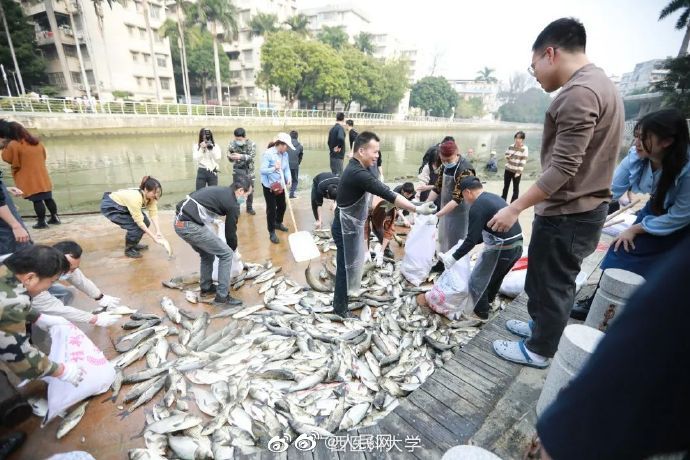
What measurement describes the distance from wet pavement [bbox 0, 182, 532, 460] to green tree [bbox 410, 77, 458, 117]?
6213 cm

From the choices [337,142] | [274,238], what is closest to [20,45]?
[337,142]

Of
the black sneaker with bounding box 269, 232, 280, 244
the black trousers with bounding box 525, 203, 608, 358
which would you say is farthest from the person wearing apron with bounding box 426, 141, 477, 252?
the black sneaker with bounding box 269, 232, 280, 244

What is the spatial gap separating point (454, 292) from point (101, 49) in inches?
1749

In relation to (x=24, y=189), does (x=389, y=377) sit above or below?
below

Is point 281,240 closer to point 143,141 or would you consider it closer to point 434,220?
point 434,220

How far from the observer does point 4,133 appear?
5234 millimetres

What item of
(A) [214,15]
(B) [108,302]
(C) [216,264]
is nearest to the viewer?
(B) [108,302]

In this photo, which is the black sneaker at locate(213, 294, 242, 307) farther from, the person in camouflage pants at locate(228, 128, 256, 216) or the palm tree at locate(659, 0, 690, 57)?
the palm tree at locate(659, 0, 690, 57)

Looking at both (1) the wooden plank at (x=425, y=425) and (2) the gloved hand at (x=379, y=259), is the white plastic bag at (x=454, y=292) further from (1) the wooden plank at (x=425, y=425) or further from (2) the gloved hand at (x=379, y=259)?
(1) the wooden plank at (x=425, y=425)

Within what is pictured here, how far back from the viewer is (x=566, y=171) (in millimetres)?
2131

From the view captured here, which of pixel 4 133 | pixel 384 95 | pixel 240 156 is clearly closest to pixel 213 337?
pixel 240 156

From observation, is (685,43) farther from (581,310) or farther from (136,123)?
(136,123)

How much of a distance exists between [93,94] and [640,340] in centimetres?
4493

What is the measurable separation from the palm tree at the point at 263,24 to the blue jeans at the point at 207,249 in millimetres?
46503
